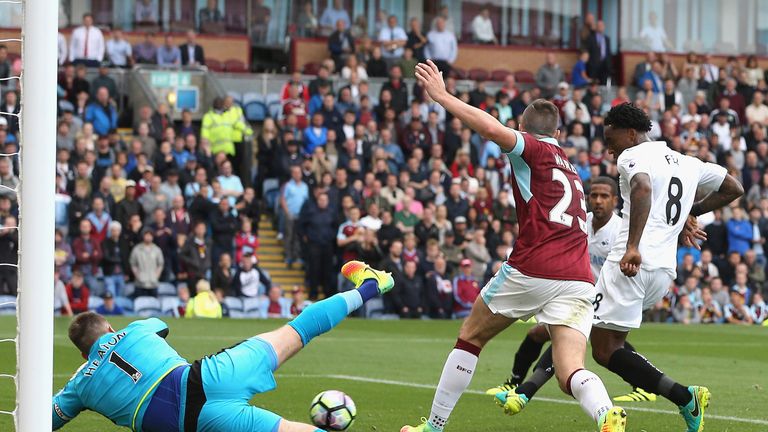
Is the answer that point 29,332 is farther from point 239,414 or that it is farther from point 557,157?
point 557,157

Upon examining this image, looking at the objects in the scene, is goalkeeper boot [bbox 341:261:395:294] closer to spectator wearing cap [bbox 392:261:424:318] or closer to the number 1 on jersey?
the number 1 on jersey

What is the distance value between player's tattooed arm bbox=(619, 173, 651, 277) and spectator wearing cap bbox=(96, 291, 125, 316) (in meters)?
15.1

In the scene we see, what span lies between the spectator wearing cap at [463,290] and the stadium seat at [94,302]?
6389 millimetres

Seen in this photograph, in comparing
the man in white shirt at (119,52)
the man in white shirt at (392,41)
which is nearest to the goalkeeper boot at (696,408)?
the man in white shirt at (119,52)

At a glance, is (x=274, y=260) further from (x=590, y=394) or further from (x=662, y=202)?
(x=590, y=394)

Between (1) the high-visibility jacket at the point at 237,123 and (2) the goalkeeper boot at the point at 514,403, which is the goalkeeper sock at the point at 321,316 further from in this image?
(1) the high-visibility jacket at the point at 237,123

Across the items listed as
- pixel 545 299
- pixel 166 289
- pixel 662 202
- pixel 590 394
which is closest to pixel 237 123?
pixel 166 289

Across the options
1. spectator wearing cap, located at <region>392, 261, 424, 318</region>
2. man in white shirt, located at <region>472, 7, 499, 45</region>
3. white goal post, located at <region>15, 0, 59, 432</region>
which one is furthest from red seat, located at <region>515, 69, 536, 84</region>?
white goal post, located at <region>15, 0, 59, 432</region>

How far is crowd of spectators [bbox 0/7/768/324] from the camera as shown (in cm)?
2288

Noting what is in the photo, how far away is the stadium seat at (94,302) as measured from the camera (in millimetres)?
22125

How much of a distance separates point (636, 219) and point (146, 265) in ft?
50.7

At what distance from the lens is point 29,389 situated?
6605mm

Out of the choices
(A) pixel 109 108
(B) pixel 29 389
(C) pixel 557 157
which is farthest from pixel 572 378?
(A) pixel 109 108

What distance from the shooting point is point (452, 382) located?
324 inches
